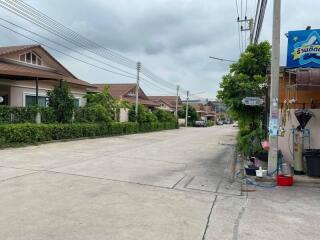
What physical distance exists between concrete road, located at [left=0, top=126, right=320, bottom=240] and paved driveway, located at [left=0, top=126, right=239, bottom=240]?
0.05ft

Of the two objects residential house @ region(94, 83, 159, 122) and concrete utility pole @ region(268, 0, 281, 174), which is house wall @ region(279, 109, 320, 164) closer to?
concrete utility pole @ region(268, 0, 281, 174)

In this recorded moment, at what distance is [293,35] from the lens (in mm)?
9578

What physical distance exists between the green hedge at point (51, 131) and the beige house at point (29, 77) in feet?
8.35

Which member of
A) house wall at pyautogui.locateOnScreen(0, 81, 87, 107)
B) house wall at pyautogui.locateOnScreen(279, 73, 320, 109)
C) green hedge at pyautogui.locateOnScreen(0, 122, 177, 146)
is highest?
house wall at pyautogui.locateOnScreen(0, 81, 87, 107)

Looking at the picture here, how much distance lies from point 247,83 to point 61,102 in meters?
12.6

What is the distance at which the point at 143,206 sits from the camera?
6.05m

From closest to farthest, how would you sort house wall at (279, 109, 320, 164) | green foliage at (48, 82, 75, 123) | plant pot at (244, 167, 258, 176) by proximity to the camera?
plant pot at (244, 167, 258, 176) < house wall at (279, 109, 320, 164) < green foliage at (48, 82, 75, 123)

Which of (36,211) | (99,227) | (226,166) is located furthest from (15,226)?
(226,166)

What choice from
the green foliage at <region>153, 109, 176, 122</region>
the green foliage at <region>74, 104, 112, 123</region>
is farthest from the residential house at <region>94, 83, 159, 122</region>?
the green foliage at <region>74, 104, 112, 123</region>

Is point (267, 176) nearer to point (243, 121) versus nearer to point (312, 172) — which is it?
point (312, 172)

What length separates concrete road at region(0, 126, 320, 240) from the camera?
4773 millimetres

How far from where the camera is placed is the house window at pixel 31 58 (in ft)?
79.3

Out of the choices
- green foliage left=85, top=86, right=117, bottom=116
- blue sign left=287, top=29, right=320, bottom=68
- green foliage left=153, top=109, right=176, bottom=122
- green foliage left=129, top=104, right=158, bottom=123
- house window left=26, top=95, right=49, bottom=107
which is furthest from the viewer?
green foliage left=153, top=109, right=176, bottom=122

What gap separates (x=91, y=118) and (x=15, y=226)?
66.7 feet
